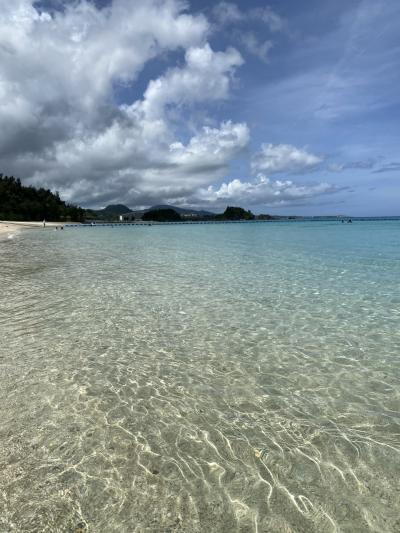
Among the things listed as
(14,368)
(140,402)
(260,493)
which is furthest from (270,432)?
(14,368)

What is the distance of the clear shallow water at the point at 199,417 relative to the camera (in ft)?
11.6

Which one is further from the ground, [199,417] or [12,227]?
[199,417]

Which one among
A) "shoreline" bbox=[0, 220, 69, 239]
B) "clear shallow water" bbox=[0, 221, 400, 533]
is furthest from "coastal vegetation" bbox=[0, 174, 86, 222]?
"clear shallow water" bbox=[0, 221, 400, 533]

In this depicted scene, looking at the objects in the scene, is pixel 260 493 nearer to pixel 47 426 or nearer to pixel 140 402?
pixel 140 402

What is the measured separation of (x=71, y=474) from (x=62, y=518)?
0.61 m

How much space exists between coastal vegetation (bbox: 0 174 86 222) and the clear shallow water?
14374 centimetres

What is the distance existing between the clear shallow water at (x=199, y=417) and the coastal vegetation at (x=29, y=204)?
Result: 5659 inches

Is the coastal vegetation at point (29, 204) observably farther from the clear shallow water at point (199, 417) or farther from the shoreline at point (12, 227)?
the clear shallow water at point (199, 417)

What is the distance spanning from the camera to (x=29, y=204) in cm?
14862

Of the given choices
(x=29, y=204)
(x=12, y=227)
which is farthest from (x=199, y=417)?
(x=29, y=204)

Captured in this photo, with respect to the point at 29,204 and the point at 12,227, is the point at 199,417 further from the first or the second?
the point at 29,204

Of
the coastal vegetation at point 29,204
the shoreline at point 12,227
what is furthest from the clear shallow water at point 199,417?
the coastal vegetation at point 29,204

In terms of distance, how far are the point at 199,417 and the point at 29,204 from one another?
16383cm

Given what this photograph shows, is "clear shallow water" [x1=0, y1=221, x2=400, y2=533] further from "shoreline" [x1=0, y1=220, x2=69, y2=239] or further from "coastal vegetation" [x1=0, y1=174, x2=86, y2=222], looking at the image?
"coastal vegetation" [x1=0, y1=174, x2=86, y2=222]
